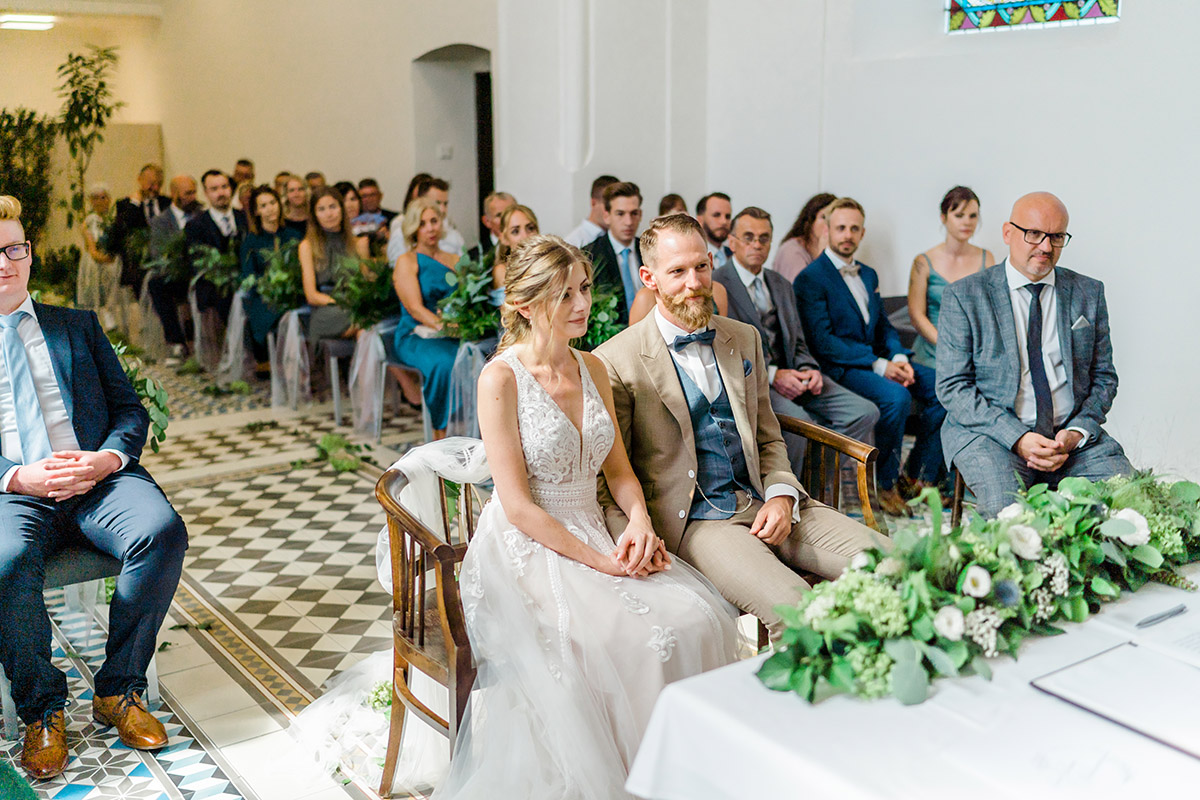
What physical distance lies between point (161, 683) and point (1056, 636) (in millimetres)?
3039

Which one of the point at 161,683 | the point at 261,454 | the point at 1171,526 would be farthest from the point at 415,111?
the point at 1171,526

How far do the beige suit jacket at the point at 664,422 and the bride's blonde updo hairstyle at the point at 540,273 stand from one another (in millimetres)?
355

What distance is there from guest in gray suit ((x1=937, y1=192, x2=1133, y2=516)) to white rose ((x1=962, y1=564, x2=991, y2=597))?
208 cm

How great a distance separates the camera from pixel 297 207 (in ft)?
29.9

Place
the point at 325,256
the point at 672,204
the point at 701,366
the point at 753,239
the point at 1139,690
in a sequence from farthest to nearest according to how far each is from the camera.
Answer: the point at 325,256 < the point at 672,204 < the point at 753,239 < the point at 701,366 < the point at 1139,690

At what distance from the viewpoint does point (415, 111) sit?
1090 cm

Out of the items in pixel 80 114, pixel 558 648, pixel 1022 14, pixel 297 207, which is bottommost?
pixel 558 648

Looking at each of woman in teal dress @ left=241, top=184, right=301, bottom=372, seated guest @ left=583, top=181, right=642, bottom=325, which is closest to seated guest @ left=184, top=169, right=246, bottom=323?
woman in teal dress @ left=241, top=184, right=301, bottom=372

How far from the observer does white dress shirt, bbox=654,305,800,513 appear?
3268 millimetres

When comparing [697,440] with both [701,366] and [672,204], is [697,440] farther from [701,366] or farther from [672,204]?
[672,204]

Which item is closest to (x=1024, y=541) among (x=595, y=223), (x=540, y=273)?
(x=540, y=273)

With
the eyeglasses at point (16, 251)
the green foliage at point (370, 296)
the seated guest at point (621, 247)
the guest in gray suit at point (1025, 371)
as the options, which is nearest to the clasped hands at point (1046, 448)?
the guest in gray suit at point (1025, 371)

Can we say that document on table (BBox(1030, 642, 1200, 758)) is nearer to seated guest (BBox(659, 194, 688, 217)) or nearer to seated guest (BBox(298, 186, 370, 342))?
seated guest (BBox(659, 194, 688, 217))

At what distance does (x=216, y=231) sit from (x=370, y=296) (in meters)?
3.27
